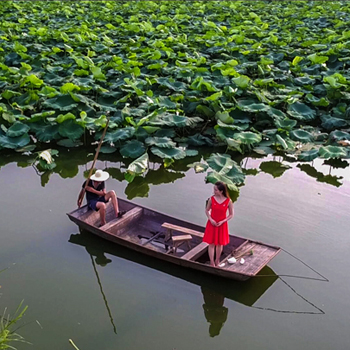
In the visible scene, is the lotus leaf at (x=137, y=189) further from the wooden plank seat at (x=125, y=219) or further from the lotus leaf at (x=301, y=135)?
the lotus leaf at (x=301, y=135)

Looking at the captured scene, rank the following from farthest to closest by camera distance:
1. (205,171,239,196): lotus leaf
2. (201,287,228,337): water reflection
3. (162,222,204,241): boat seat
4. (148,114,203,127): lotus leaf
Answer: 1. (148,114,203,127): lotus leaf
2. (205,171,239,196): lotus leaf
3. (162,222,204,241): boat seat
4. (201,287,228,337): water reflection

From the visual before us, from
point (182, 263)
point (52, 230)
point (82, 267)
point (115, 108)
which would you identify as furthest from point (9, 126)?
point (182, 263)

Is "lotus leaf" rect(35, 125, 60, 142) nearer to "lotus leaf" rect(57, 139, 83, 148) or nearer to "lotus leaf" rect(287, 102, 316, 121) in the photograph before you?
"lotus leaf" rect(57, 139, 83, 148)

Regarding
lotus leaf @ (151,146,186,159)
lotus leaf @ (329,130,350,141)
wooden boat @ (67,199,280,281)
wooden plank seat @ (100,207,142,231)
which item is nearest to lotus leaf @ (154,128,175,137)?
lotus leaf @ (151,146,186,159)

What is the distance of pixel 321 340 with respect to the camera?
4.66 metres

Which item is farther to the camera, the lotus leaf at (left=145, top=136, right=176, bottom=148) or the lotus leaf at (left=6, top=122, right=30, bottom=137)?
the lotus leaf at (left=6, top=122, right=30, bottom=137)

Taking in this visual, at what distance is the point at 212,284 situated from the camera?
18.0 ft

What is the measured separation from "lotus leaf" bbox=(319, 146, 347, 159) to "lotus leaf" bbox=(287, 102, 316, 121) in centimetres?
153

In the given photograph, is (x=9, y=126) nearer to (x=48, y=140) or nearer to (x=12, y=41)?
(x=48, y=140)

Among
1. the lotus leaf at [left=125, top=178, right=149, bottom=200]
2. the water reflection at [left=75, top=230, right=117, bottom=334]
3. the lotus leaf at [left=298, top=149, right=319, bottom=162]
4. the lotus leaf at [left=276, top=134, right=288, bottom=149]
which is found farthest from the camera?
the lotus leaf at [left=276, top=134, right=288, bottom=149]

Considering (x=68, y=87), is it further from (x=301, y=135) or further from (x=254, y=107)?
(x=301, y=135)

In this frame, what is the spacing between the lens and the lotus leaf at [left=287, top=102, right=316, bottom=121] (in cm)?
959

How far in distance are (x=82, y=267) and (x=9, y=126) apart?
439 centimetres

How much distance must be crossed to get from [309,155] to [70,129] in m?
4.10
